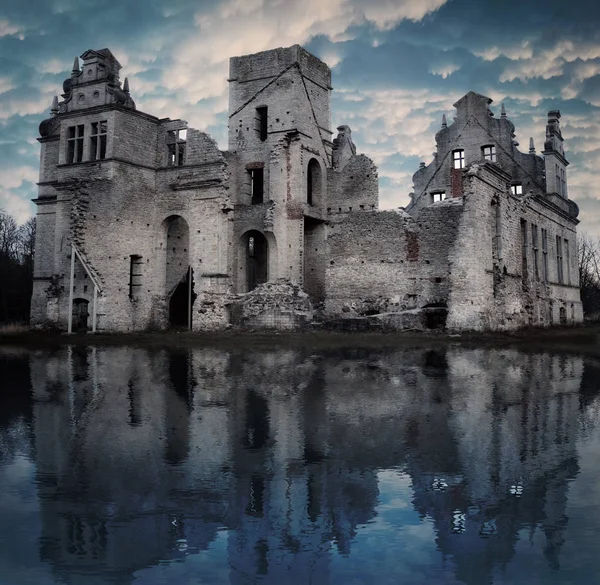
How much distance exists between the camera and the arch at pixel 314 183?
32469 millimetres

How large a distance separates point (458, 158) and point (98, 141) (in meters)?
18.7

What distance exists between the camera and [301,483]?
614cm

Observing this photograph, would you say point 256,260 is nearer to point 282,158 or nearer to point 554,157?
point 282,158

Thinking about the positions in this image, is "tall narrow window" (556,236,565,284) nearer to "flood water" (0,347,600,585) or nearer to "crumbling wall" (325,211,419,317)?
"crumbling wall" (325,211,419,317)

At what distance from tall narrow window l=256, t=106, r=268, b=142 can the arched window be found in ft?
8.95

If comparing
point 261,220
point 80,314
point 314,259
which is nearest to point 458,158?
point 314,259

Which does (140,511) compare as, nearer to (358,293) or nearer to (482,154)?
(358,293)

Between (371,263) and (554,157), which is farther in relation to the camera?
(554,157)

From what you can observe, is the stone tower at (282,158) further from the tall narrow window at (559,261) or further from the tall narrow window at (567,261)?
the tall narrow window at (567,261)

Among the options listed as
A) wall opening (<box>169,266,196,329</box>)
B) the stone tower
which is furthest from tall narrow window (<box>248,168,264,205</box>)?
wall opening (<box>169,266,196,329</box>)

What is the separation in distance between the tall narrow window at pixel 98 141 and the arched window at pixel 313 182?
32.6 ft

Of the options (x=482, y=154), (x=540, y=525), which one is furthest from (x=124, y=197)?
(x=540, y=525)

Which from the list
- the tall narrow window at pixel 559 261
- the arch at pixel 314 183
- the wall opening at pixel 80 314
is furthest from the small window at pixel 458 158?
the wall opening at pixel 80 314

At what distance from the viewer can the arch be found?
3247 centimetres
